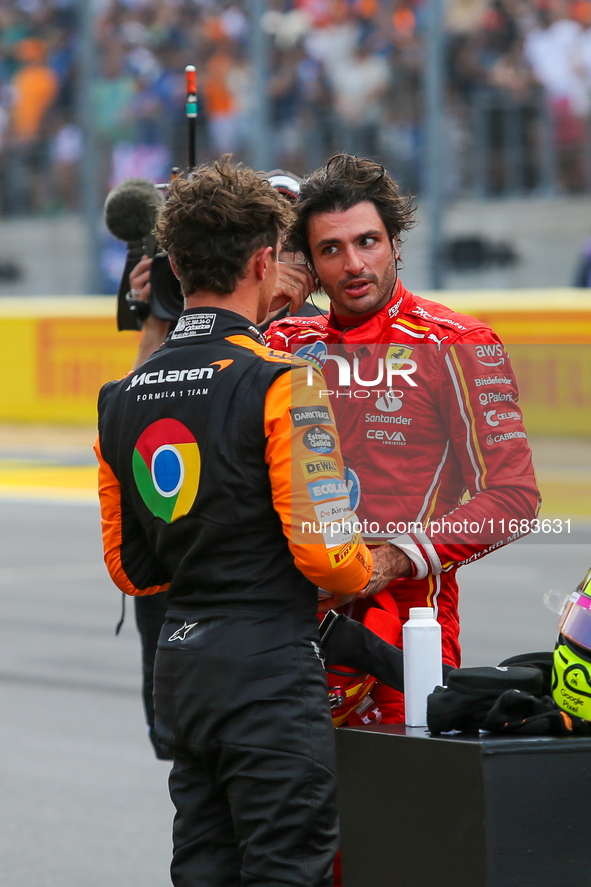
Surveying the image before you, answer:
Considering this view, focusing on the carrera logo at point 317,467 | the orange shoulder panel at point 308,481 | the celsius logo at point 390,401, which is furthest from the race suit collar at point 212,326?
the celsius logo at point 390,401

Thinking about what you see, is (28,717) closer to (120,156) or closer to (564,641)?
(564,641)

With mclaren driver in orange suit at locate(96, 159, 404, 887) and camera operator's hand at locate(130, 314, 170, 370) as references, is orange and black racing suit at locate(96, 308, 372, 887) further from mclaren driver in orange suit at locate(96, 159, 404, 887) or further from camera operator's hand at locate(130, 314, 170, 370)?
camera operator's hand at locate(130, 314, 170, 370)

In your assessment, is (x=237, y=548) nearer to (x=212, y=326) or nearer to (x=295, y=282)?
(x=212, y=326)

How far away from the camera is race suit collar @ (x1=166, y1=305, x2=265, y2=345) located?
8.90 ft

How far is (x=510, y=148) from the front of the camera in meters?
13.9

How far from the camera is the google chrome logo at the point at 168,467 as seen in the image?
2.64m

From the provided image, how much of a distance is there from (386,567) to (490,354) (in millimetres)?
542

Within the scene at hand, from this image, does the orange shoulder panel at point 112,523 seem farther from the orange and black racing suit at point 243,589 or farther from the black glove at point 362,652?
the black glove at point 362,652

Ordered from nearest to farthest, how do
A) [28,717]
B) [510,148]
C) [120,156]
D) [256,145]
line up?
1. [28,717]
2. [510,148]
3. [256,145]
4. [120,156]

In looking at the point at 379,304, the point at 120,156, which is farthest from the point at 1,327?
the point at 379,304

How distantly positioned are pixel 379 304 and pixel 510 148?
11.3 metres

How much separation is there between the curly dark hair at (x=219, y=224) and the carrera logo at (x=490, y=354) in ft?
1.84

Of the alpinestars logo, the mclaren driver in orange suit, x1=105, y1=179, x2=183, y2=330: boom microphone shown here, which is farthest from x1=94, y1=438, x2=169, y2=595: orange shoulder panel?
x1=105, y1=179, x2=183, y2=330: boom microphone

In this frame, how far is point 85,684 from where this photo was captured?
267 inches
